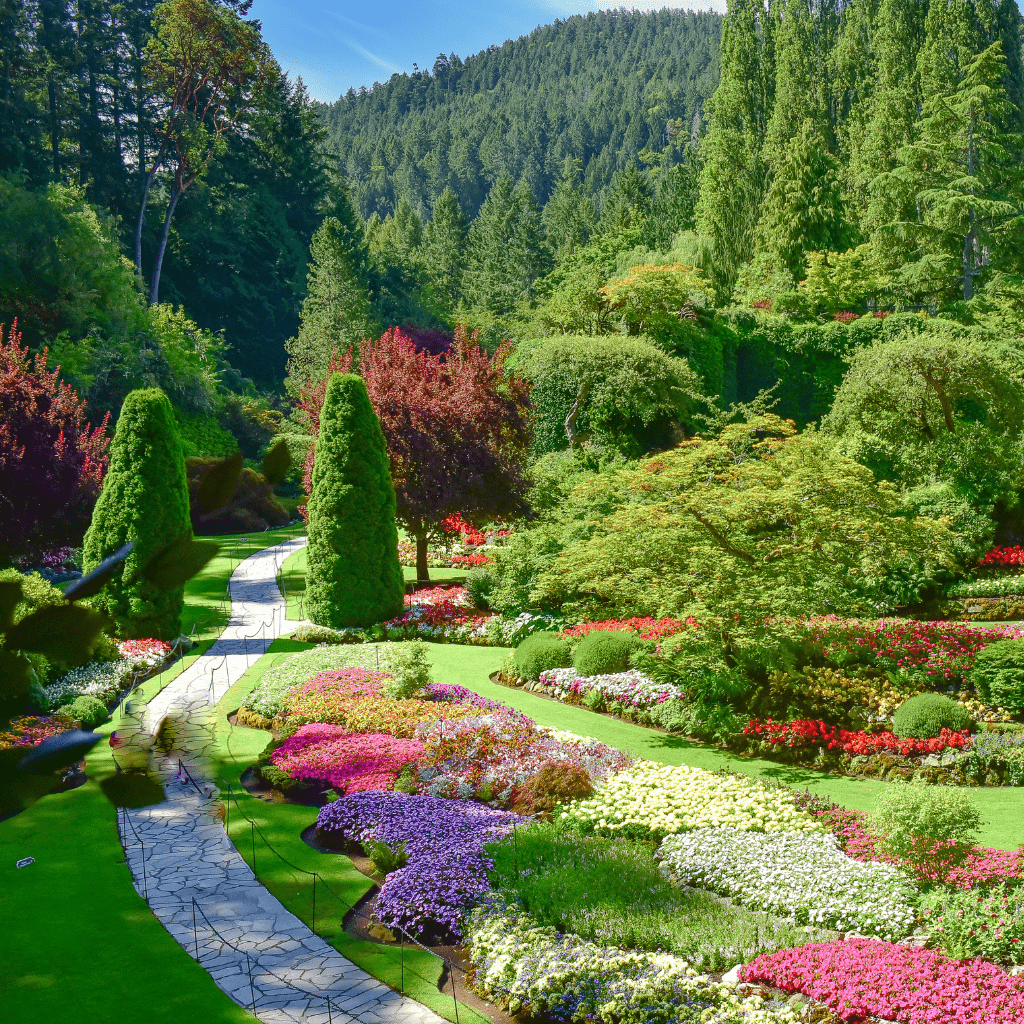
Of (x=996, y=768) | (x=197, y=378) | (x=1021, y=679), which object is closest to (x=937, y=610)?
(x=1021, y=679)

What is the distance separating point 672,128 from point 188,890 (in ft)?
392

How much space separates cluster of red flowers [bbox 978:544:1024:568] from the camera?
18516 mm

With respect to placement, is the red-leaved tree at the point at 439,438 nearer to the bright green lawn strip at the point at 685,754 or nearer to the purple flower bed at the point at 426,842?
the bright green lawn strip at the point at 685,754

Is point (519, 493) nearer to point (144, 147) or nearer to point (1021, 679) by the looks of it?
point (1021, 679)

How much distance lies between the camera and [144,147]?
→ 39156mm

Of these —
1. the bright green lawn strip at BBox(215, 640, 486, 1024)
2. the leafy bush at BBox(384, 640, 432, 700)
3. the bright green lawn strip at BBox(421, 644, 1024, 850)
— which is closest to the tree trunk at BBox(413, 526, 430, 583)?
the bright green lawn strip at BBox(421, 644, 1024, 850)

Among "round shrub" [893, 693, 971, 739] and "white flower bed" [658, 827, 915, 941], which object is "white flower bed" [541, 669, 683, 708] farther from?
→ "white flower bed" [658, 827, 915, 941]

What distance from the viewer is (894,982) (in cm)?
563

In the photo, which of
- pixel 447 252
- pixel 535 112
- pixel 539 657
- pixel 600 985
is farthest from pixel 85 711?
pixel 535 112

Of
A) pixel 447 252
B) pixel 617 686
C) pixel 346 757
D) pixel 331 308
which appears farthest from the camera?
pixel 447 252

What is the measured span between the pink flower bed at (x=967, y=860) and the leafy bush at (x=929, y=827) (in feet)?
0.31

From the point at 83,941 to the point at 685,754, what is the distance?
21.6 feet

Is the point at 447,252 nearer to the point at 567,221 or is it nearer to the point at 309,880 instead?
the point at 567,221

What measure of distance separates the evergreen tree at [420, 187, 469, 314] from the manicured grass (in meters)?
43.0
